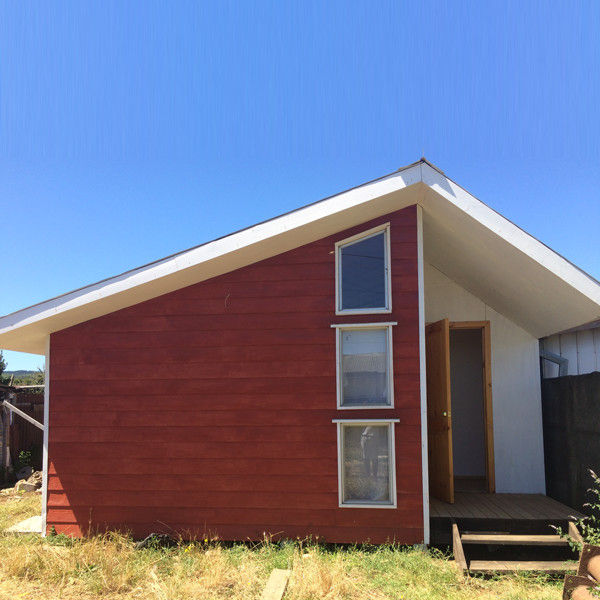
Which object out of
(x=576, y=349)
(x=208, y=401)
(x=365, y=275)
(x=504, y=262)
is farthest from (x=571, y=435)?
(x=208, y=401)

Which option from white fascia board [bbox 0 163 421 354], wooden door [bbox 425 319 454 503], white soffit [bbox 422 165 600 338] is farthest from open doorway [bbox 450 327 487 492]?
white fascia board [bbox 0 163 421 354]

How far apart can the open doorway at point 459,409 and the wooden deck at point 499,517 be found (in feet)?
1.24

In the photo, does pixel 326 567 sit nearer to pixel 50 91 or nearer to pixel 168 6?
pixel 168 6

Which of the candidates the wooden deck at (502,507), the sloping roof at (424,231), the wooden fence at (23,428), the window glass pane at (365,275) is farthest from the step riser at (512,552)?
the wooden fence at (23,428)

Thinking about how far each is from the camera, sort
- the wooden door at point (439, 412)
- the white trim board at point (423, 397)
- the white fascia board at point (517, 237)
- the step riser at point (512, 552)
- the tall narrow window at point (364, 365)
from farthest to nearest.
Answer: the wooden door at point (439, 412)
the tall narrow window at point (364, 365)
the white trim board at point (423, 397)
the white fascia board at point (517, 237)
the step riser at point (512, 552)

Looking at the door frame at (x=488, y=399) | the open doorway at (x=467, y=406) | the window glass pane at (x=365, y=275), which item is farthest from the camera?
the open doorway at (x=467, y=406)

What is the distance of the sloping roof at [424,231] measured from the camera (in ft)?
16.9

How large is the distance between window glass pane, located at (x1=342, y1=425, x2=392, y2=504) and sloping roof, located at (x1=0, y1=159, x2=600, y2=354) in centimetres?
214

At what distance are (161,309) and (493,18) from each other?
5.16 metres

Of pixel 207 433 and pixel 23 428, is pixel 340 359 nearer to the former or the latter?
pixel 207 433

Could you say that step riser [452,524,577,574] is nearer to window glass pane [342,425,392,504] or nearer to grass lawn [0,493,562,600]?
grass lawn [0,493,562,600]

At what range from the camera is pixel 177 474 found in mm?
6020

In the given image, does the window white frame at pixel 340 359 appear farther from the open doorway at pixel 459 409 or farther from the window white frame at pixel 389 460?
the open doorway at pixel 459 409

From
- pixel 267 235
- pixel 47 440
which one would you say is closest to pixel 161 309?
pixel 267 235
